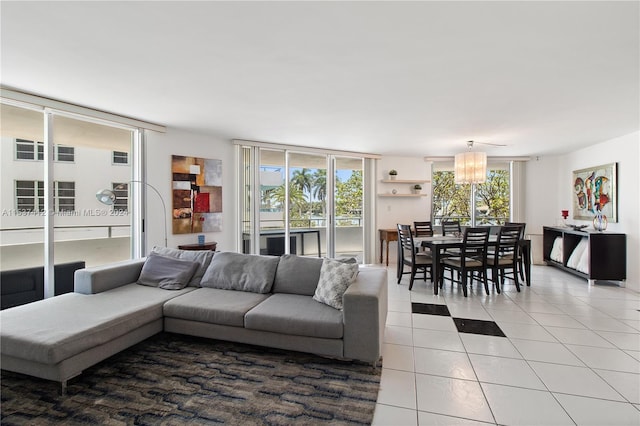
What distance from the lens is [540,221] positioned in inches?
252

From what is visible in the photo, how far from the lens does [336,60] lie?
7.44ft

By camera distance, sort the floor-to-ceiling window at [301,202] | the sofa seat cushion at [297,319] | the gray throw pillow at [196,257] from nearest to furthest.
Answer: the sofa seat cushion at [297,319], the gray throw pillow at [196,257], the floor-to-ceiling window at [301,202]

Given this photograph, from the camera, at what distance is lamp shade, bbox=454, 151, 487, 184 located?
4.51 metres

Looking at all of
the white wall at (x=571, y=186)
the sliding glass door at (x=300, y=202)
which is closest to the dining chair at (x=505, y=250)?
the white wall at (x=571, y=186)

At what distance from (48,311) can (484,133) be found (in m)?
5.29

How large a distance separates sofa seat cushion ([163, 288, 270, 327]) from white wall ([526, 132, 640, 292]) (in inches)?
213

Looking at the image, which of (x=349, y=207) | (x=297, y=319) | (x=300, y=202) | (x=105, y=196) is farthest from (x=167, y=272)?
(x=349, y=207)

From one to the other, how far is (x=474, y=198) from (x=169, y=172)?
609cm

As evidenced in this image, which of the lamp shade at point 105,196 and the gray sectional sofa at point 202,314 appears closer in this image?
the gray sectional sofa at point 202,314

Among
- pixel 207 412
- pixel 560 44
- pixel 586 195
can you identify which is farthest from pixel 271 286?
pixel 586 195

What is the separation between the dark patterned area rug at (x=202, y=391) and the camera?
170cm

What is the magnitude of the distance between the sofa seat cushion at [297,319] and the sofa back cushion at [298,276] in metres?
0.32

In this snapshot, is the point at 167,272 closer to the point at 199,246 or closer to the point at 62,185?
the point at 199,246

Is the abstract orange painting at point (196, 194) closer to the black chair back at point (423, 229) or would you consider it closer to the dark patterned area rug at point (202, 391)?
the dark patterned area rug at point (202, 391)
